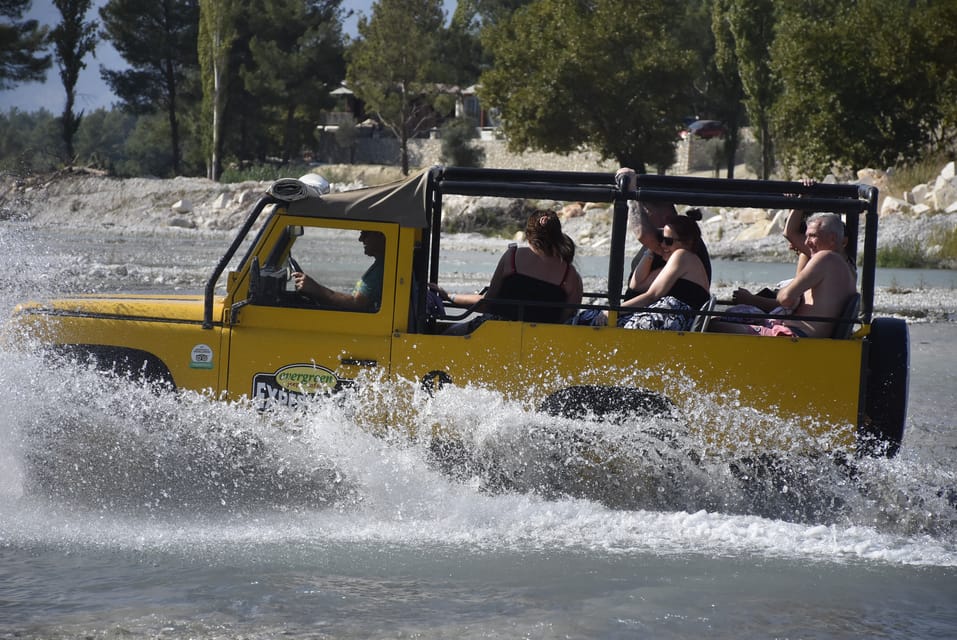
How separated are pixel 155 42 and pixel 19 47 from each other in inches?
710

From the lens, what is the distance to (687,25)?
66375 mm

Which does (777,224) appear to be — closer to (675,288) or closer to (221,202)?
(675,288)

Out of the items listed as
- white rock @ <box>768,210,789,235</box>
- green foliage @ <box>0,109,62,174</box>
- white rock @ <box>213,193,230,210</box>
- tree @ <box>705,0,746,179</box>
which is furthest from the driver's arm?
white rock @ <box>213,193,230,210</box>

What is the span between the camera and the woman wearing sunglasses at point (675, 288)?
6648 mm

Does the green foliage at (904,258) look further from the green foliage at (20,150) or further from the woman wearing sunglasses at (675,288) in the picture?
the woman wearing sunglasses at (675,288)

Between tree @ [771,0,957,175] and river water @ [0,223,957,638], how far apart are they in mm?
28797

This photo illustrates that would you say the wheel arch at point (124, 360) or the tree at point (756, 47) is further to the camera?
the tree at point (756, 47)

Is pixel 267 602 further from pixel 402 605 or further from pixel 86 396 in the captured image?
pixel 86 396

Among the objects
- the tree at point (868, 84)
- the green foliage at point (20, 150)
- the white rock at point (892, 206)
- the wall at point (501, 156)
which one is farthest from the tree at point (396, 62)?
the white rock at point (892, 206)

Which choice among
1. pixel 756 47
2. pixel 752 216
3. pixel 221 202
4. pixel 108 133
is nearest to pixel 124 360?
pixel 752 216

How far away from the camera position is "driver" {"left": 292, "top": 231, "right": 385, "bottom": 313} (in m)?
6.60

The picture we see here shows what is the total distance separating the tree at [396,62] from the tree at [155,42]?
11.2m

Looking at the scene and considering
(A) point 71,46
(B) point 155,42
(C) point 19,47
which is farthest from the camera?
(B) point 155,42

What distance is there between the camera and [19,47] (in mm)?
50125
